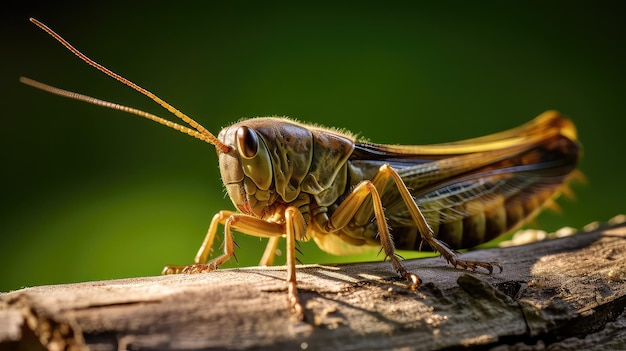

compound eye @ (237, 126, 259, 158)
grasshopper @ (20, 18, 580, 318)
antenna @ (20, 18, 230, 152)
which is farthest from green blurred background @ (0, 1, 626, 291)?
antenna @ (20, 18, 230, 152)

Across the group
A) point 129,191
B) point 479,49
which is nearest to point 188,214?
point 129,191

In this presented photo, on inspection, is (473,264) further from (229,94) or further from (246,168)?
(229,94)

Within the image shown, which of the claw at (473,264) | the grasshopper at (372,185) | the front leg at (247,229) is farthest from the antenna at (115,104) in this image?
the claw at (473,264)

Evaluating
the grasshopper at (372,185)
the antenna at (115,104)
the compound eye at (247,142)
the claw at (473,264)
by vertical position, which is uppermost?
the antenna at (115,104)

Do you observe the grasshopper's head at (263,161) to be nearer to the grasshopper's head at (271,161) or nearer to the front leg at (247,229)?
the grasshopper's head at (271,161)

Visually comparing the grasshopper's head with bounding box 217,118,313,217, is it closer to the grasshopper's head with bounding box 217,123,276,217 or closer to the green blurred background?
the grasshopper's head with bounding box 217,123,276,217

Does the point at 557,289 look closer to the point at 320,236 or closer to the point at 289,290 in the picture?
the point at 289,290
